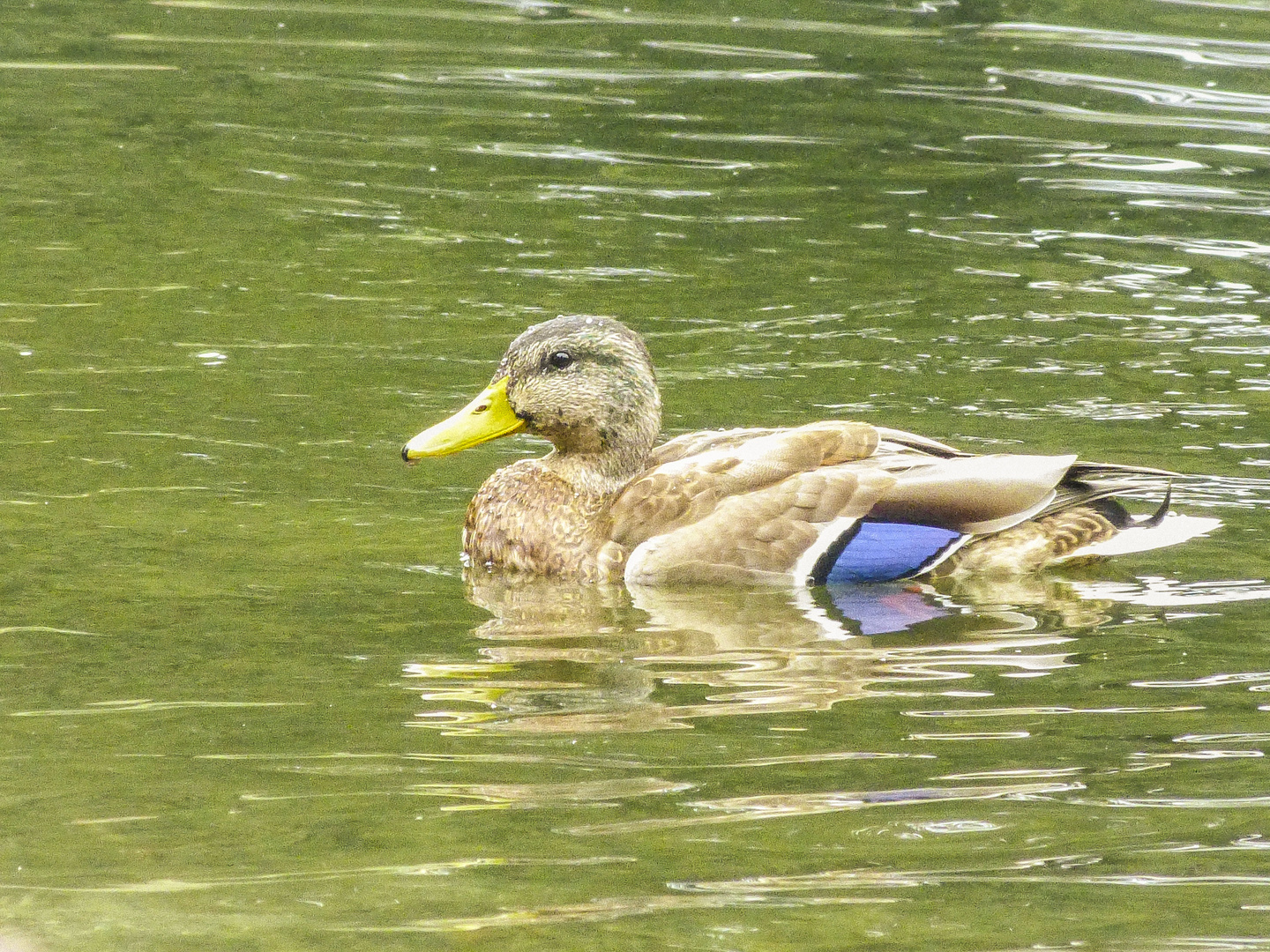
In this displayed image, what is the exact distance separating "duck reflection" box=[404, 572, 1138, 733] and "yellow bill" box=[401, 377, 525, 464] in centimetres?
55

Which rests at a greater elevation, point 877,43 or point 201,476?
point 877,43

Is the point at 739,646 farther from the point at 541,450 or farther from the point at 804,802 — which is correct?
the point at 541,450

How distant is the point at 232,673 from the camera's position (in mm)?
7070

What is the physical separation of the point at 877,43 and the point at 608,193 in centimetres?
554

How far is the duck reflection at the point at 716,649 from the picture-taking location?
6.86m

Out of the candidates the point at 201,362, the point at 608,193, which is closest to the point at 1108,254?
the point at 608,193

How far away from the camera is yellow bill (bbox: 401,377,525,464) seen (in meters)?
8.73

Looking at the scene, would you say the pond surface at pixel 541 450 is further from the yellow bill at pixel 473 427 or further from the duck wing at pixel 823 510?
the yellow bill at pixel 473 427

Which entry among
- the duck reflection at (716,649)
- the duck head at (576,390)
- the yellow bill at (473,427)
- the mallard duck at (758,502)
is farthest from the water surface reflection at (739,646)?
the duck head at (576,390)

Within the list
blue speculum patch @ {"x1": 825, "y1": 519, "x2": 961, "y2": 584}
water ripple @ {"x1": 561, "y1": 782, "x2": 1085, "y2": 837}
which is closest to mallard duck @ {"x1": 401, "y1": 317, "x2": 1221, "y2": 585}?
blue speculum patch @ {"x1": 825, "y1": 519, "x2": 961, "y2": 584}

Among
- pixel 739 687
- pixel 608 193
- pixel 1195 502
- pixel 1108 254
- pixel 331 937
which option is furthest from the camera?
pixel 608 193

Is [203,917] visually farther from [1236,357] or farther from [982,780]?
[1236,357]

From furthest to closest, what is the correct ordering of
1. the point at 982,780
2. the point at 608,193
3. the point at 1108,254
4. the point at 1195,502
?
the point at 608,193 → the point at 1108,254 → the point at 1195,502 → the point at 982,780

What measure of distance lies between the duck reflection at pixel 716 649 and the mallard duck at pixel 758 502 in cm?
13
